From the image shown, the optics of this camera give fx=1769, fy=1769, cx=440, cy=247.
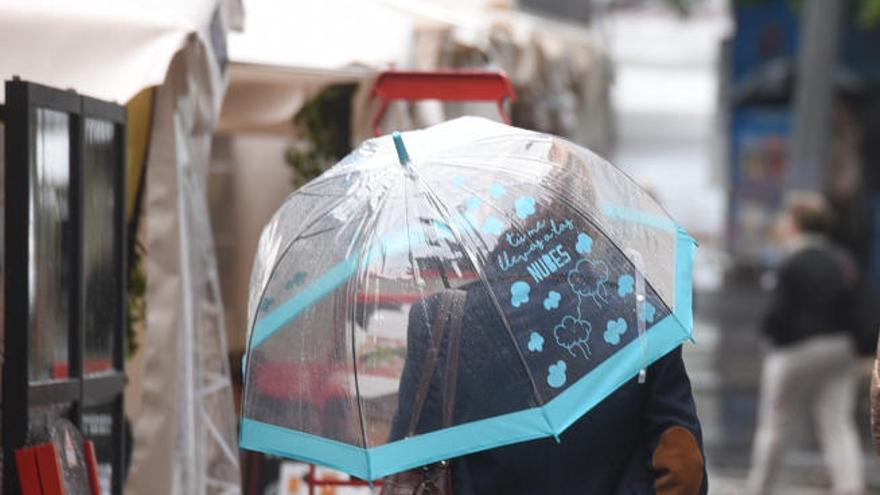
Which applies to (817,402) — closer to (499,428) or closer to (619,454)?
(619,454)

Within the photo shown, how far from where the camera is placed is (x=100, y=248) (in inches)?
199

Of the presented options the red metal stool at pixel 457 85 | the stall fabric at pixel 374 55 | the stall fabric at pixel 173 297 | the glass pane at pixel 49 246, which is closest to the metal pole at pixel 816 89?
the stall fabric at pixel 374 55

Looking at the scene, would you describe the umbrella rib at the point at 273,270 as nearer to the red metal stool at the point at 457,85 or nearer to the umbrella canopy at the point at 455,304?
the umbrella canopy at the point at 455,304

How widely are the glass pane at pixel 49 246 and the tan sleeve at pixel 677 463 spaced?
5.06ft

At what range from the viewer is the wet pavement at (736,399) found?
38.1 ft

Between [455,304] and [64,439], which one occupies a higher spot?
[455,304]

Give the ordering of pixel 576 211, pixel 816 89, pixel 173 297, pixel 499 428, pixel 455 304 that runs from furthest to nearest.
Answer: pixel 816 89, pixel 173 297, pixel 576 211, pixel 455 304, pixel 499 428

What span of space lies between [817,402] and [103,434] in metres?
6.50

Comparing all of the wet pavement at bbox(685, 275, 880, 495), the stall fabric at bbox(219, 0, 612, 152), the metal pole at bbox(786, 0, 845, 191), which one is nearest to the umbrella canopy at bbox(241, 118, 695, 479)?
the stall fabric at bbox(219, 0, 612, 152)

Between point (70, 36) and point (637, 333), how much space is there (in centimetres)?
174

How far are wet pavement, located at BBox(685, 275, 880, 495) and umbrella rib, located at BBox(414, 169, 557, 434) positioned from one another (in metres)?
6.95

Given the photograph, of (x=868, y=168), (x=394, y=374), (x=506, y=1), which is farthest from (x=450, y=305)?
(x=868, y=168)

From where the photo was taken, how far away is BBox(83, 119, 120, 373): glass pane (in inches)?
195

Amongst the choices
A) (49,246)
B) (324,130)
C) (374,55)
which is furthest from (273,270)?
(324,130)
